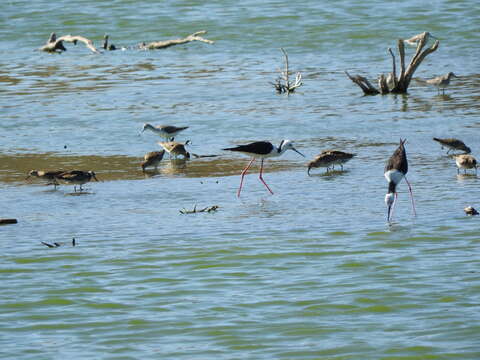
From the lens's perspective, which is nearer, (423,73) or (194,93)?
(194,93)

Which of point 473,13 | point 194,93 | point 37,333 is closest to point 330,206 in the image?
point 37,333

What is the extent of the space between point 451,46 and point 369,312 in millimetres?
25063

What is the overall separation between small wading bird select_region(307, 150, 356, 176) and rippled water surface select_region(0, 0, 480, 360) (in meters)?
0.23

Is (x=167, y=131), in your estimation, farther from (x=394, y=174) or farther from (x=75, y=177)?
(x=394, y=174)

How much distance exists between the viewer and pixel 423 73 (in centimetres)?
2953

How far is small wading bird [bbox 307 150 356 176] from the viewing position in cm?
1677

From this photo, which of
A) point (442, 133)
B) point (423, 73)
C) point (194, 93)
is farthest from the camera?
point (423, 73)

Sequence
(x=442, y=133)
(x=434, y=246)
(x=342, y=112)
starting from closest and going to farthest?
(x=434, y=246)
(x=442, y=133)
(x=342, y=112)

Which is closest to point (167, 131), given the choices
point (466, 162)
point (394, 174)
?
point (466, 162)

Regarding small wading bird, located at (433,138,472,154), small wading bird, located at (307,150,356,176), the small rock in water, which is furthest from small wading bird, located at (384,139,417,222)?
small wading bird, located at (433,138,472,154)

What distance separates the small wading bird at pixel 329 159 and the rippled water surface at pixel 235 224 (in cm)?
23

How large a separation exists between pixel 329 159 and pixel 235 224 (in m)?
3.57

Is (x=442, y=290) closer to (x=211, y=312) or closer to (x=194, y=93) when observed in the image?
(x=211, y=312)

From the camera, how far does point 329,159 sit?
16.8 metres
